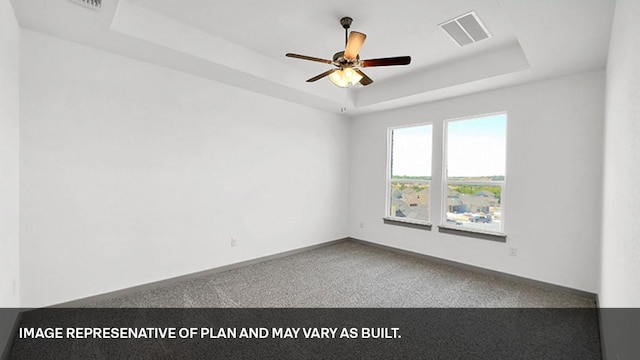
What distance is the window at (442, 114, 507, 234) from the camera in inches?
151

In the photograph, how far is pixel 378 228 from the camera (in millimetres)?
5199

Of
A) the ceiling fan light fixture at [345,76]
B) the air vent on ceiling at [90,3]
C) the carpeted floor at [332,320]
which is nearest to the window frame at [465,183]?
the carpeted floor at [332,320]

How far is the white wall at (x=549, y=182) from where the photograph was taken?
10.2 feet

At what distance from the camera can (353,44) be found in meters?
2.40

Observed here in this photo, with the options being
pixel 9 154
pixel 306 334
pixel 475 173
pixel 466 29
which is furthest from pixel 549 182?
A: pixel 9 154

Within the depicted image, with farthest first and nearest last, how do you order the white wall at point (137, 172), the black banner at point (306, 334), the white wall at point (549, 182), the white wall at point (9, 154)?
1. the white wall at point (549, 182)
2. the white wall at point (137, 172)
3. the black banner at point (306, 334)
4. the white wall at point (9, 154)

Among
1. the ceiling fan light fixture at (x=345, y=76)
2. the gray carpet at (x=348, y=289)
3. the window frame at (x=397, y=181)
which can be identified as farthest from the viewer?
the window frame at (x=397, y=181)

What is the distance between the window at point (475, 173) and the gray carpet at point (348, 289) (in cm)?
74

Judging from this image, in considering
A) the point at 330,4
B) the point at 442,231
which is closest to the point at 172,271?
the point at 330,4

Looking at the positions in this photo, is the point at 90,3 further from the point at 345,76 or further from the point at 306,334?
the point at 306,334

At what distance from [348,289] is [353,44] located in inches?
101

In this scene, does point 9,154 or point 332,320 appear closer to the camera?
point 9,154

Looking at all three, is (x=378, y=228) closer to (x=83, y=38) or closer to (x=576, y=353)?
(x=576, y=353)

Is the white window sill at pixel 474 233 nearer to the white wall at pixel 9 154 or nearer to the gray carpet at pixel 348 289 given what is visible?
the gray carpet at pixel 348 289
